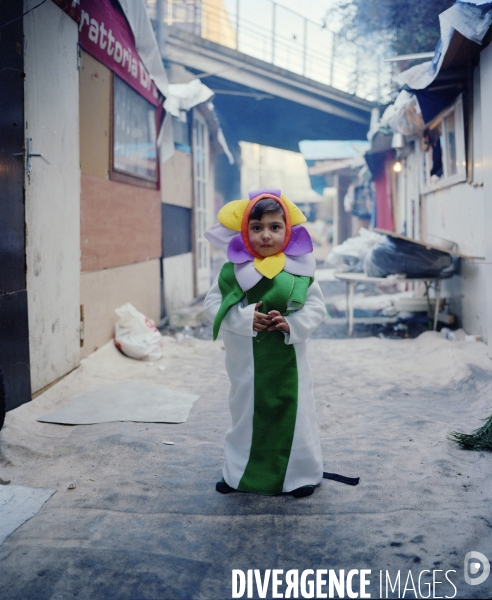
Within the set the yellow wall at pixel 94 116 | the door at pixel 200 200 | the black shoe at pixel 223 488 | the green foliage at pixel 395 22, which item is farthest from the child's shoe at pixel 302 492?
the door at pixel 200 200

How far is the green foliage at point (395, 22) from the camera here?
27.0ft

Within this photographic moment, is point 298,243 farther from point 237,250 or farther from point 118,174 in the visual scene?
point 118,174

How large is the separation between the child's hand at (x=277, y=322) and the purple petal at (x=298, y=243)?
1.04ft

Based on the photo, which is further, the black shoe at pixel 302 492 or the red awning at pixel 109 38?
the red awning at pixel 109 38

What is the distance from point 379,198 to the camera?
14188 mm

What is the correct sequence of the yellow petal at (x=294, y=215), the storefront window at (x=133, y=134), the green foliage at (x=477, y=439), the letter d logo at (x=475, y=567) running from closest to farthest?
the letter d logo at (x=475, y=567) < the yellow petal at (x=294, y=215) < the green foliage at (x=477, y=439) < the storefront window at (x=133, y=134)

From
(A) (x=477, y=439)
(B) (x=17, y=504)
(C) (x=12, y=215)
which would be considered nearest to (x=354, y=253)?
(A) (x=477, y=439)

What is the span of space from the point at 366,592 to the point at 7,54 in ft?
12.0

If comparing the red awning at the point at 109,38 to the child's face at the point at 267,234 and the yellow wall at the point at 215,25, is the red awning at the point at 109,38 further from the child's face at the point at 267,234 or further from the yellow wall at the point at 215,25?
the yellow wall at the point at 215,25

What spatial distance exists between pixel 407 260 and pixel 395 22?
4122 mm

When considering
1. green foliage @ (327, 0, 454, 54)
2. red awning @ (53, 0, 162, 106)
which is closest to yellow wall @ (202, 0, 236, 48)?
green foliage @ (327, 0, 454, 54)

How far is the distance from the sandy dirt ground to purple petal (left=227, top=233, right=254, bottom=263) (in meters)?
1.18

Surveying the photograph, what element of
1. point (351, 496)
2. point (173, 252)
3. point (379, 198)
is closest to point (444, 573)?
point (351, 496)

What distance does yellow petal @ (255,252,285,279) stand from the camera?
2736mm
